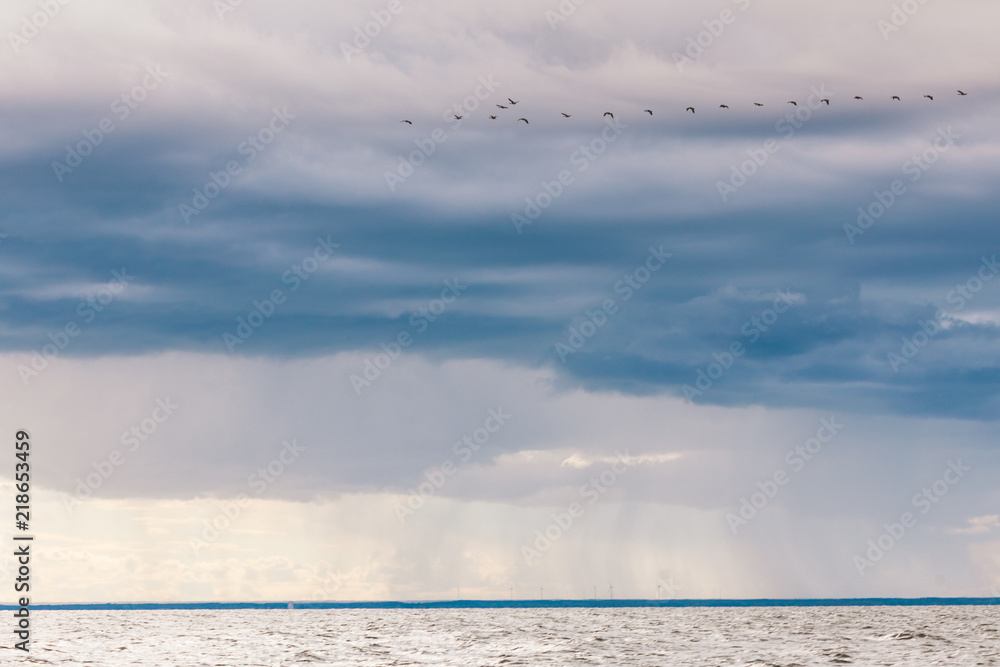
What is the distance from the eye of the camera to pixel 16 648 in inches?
6624

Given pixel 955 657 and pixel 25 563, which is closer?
pixel 25 563

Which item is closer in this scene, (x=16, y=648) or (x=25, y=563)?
(x=25, y=563)

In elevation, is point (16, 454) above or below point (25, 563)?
above

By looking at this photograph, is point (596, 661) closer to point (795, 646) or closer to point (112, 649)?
point (795, 646)

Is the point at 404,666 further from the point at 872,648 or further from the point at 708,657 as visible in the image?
the point at 872,648

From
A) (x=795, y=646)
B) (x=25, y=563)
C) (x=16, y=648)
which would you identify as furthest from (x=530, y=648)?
(x=25, y=563)

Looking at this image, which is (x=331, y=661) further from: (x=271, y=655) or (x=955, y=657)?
(x=955, y=657)

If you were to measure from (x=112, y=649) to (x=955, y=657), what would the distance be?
129 metres

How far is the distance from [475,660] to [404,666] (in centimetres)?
1407

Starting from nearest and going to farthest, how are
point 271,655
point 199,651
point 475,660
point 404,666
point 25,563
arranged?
point 25,563
point 404,666
point 475,660
point 271,655
point 199,651

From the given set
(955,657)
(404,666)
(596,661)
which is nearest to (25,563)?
(404,666)

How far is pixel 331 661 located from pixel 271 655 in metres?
18.6

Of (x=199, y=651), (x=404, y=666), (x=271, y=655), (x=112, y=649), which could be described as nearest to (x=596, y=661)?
(x=404, y=666)

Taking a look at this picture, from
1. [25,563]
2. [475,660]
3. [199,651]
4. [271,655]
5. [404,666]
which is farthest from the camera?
[199,651]
